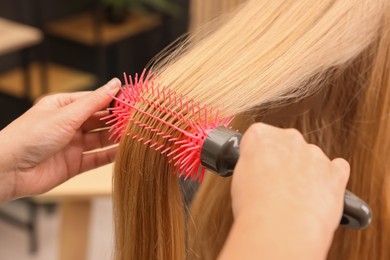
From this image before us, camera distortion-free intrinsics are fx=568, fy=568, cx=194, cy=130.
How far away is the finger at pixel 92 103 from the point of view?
2.74 feet

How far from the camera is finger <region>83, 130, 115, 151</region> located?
39.6 inches

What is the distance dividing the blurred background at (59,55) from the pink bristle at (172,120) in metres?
1.44

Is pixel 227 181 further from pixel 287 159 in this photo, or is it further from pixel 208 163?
pixel 287 159

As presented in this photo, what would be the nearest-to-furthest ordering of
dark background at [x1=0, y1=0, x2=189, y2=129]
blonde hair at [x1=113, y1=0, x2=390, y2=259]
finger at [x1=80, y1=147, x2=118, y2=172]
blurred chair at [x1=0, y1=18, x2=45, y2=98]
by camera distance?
blonde hair at [x1=113, y1=0, x2=390, y2=259] < finger at [x1=80, y1=147, x2=118, y2=172] < blurred chair at [x1=0, y1=18, x2=45, y2=98] < dark background at [x1=0, y1=0, x2=189, y2=129]

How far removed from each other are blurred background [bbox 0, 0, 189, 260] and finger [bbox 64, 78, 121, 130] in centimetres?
131

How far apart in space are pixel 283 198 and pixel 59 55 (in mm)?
3355

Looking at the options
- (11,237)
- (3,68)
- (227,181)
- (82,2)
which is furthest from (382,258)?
(82,2)

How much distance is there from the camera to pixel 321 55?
0.83m

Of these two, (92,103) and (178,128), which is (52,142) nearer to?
(92,103)

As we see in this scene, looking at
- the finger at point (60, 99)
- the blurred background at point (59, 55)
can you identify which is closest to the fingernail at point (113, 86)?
the finger at point (60, 99)

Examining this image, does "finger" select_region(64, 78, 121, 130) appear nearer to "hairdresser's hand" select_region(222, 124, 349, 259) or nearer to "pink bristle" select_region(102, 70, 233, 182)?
"pink bristle" select_region(102, 70, 233, 182)

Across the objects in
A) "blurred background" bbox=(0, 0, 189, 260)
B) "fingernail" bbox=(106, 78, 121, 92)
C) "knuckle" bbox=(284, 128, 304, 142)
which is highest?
"fingernail" bbox=(106, 78, 121, 92)

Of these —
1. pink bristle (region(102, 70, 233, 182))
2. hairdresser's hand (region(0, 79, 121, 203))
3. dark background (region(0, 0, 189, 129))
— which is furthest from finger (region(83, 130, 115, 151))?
dark background (region(0, 0, 189, 129))

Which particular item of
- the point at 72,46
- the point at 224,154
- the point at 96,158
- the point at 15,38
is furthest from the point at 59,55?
the point at 224,154
